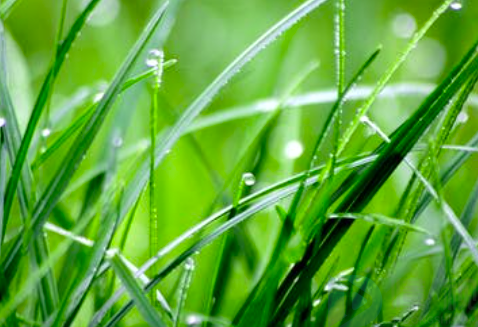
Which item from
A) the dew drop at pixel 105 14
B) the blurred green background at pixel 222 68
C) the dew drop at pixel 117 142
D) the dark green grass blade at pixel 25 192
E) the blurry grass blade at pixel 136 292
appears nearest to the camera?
the blurry grass blade at pixel 136 292

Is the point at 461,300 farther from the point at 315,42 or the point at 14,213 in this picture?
the point at 315,42

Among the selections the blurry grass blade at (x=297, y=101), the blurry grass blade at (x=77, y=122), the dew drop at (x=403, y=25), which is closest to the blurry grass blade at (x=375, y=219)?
the blurry grass blade at (x=77, y=122)

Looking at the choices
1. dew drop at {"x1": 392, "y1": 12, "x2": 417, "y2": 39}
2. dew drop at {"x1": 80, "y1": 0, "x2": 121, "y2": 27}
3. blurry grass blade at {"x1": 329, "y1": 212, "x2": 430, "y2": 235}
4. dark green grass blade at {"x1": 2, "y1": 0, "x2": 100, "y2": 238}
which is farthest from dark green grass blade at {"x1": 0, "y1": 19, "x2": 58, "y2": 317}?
dew drop at {"x1": 392, "y1": 12, "x2": 417, "y2": 39}

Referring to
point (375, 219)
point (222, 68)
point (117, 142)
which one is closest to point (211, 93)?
point (375, 219)

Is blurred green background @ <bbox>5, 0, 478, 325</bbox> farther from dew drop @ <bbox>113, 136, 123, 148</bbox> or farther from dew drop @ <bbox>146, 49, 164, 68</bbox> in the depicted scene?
dew drop @ <bbox>146, 49, 164, 68</bbox>

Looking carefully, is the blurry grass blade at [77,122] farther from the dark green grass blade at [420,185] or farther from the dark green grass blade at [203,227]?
the dark green grass blade at [420,185]

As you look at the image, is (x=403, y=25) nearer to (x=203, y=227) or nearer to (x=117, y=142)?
(x=117, y=142)
